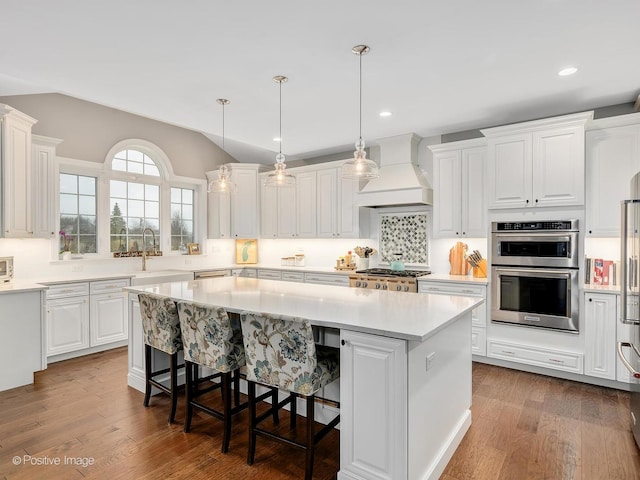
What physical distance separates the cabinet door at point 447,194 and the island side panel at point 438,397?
80.2 inches

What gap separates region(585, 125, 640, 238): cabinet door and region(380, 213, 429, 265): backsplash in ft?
6.19

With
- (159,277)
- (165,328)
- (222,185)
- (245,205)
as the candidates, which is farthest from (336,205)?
(165,328)

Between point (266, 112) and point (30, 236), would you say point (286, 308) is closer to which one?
point (266, 112)

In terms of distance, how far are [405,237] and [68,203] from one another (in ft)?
14.8

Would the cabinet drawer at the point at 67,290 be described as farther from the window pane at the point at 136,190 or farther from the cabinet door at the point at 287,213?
the cabinet door at the point at 287,213

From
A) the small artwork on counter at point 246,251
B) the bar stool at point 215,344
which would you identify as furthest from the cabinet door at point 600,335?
the small artwork on counter at point 246,251

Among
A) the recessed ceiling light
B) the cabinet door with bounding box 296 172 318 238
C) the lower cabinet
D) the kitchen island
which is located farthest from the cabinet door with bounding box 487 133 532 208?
the lower cabinet

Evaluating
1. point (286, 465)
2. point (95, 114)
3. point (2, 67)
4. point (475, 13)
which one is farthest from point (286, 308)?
point (95, 114)

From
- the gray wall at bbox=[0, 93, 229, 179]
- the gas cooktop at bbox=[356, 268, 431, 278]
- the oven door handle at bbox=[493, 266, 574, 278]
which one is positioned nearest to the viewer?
the oven door handle at bbox=[493, 266, 574, 278]

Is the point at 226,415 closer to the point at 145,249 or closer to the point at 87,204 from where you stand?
the point at 145,249

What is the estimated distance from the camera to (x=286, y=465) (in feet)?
7.45

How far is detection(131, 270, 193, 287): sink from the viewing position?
4652mm

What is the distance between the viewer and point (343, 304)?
2508 mm

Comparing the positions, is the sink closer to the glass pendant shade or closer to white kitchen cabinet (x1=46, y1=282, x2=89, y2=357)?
white kitchen cabinet (x1=46, y1=282, x2=89, y2=357)
